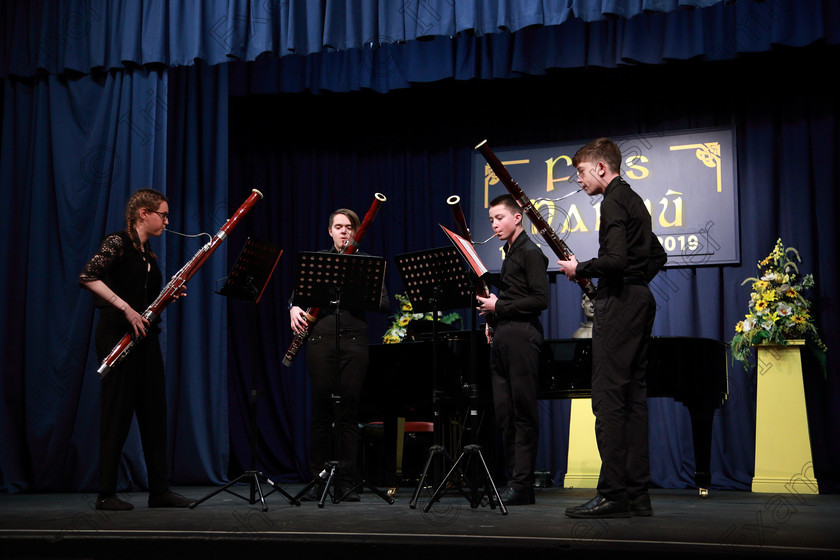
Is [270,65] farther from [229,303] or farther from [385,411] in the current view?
[385,411]

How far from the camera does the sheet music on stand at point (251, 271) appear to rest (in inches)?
180

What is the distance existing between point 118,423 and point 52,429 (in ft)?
7.18

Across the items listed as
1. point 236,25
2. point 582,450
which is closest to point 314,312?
point 236,25

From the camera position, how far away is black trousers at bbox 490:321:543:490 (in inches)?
183

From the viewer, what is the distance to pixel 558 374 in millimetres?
5293

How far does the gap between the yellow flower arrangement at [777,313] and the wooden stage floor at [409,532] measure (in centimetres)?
165

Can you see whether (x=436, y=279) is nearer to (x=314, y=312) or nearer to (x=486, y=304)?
(x=486, y=304)

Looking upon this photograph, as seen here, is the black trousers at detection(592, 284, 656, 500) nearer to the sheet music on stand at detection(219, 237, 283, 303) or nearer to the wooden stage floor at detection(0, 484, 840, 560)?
the wooden stage floor at detection(0, 484, 840, 560)

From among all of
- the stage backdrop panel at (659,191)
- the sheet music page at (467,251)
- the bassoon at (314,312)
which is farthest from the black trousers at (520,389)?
the stage backdrop panel at (659,191)

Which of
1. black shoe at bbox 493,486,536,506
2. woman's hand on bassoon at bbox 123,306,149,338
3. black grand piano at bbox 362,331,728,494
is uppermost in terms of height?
woman's hand on bassoon at bbox 123,306,149,338

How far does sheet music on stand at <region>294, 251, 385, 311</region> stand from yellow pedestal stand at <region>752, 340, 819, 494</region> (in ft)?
10.4

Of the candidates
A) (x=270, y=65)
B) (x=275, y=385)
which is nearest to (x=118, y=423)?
(x=275, y=385)

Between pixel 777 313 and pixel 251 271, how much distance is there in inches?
150

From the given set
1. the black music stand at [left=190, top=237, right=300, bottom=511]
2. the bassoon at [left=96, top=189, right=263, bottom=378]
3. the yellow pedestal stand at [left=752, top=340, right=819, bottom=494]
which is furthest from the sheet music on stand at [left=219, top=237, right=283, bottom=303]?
the yellow pedestal stand at [left=752, top=340, right=819, bottom=494]
